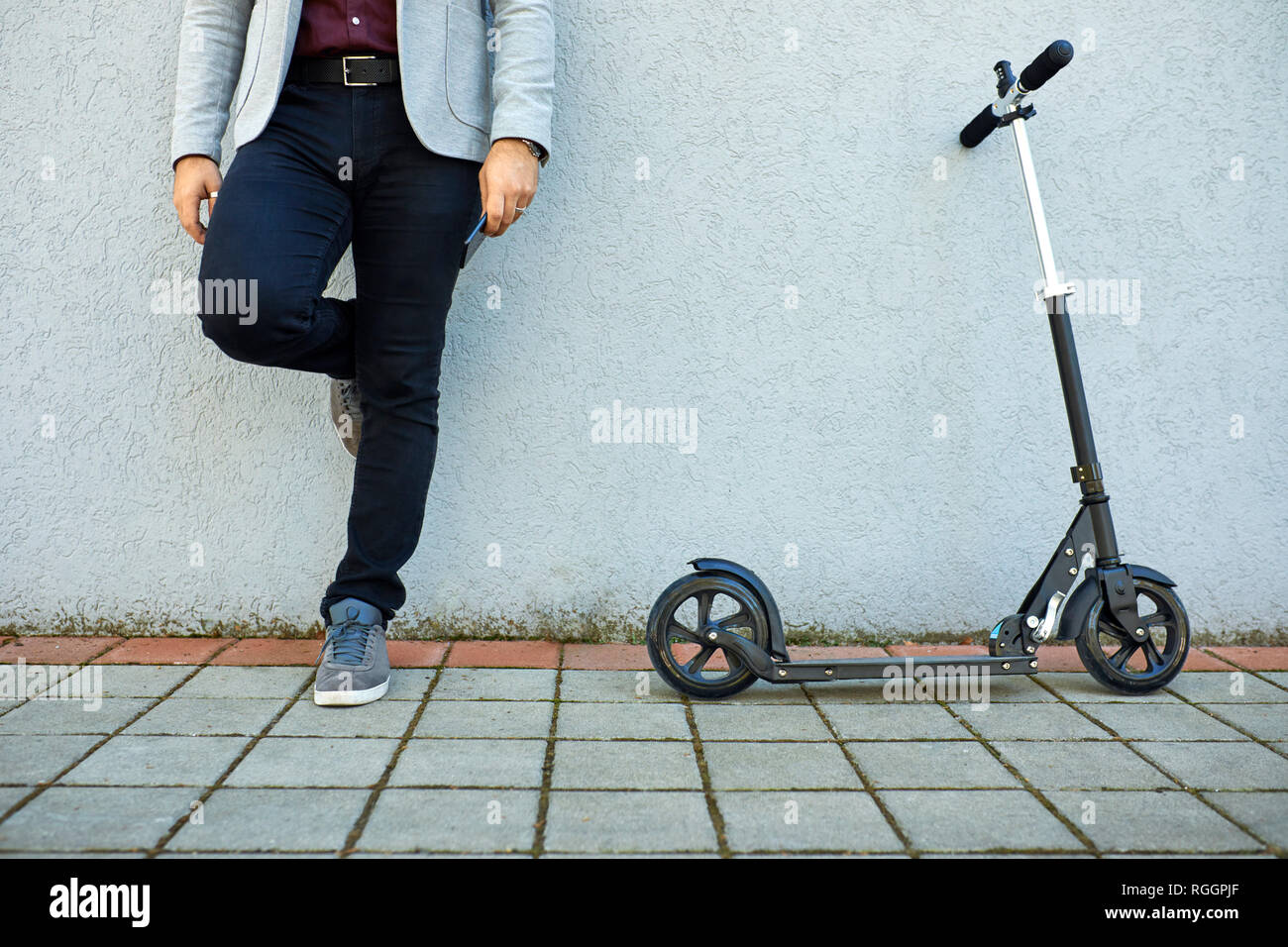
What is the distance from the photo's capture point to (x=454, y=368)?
271 centimetres

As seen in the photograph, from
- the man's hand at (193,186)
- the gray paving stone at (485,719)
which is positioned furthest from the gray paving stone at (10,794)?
the man's hand at (193,186)

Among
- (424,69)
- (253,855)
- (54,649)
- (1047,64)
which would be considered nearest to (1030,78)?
(1047,64)

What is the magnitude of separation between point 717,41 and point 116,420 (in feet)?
6.32

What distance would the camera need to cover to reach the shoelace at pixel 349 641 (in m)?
2.27

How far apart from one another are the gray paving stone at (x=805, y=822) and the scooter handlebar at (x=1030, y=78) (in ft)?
5.22

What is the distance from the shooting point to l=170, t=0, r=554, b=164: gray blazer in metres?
2.15

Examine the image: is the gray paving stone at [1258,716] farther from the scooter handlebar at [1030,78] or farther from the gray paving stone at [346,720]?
the gray paving stone at [346,720]

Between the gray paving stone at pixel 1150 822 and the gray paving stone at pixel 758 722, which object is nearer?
the gray paving stone at pixel 1150 822

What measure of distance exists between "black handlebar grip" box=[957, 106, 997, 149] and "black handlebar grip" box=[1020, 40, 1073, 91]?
0.52 feet

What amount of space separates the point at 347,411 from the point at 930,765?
5.13 ft

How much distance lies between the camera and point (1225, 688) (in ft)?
8.13

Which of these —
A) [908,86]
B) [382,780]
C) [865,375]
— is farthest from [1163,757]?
[908,86]

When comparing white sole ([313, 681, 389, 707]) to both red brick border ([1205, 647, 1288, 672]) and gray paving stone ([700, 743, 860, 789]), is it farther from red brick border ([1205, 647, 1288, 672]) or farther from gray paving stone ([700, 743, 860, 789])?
red brick border ([1205, 647, 1288, 672])
